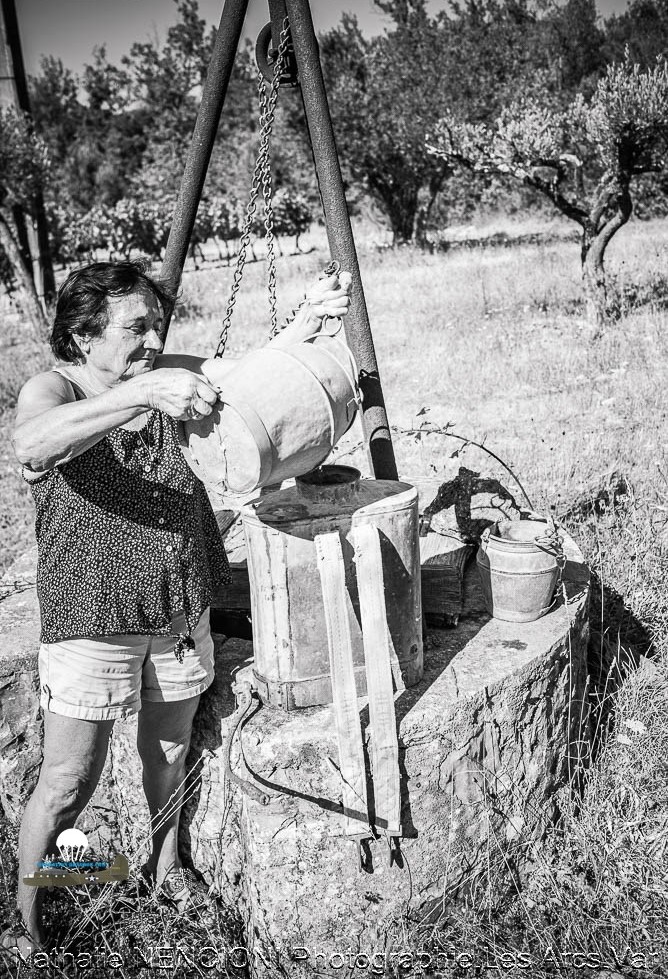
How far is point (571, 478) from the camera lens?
4.35 metres

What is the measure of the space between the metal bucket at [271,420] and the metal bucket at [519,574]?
880 mm

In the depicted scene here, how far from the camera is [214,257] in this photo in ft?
90.4

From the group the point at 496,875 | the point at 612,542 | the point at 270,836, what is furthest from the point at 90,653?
the point at 612,542

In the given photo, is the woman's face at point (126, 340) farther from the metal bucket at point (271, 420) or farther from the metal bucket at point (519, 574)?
the metal bucket at point (519, 574)

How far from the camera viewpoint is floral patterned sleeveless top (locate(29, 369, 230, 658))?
73.5 inches

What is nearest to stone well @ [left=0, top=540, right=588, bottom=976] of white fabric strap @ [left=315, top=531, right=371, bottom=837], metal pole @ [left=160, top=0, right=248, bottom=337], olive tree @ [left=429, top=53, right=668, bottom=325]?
white fabric strap @ [left=315, top=531, right=371, bottom=837]

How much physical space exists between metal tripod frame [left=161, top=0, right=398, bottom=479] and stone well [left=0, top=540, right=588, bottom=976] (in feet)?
2.52

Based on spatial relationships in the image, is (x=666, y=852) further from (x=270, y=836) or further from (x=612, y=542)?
(x=612, y=542)

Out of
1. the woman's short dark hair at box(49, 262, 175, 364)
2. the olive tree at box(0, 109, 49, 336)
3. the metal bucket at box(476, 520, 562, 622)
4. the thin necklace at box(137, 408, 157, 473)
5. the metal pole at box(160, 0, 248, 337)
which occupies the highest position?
the olive tree at box(0, 109, 49, 336)

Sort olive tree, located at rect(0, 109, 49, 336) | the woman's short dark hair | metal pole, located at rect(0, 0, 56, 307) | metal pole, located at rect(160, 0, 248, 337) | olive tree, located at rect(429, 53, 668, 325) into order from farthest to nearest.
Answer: olive tree, located at rect(0, 109, 49, 336), metal pole, located at rect(0, 0, 56, 307), olive tree, located at rect(429, 53, 668, 325), metal pole, located at rect(160, 0, 248, 337), the woman's short dark hair

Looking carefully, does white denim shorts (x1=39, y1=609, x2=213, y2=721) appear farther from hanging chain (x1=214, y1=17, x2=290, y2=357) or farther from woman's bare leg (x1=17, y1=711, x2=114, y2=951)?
hanging chain (x1=214, y1=17, x2=290, y2=357)

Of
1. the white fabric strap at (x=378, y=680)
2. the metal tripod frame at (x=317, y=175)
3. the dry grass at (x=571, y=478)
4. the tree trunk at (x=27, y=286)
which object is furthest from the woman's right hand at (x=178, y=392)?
the tree trunk at (x=27, y=286)

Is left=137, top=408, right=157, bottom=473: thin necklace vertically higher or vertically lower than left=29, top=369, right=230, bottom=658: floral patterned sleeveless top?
higher

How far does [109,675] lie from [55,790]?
1.02 feet
